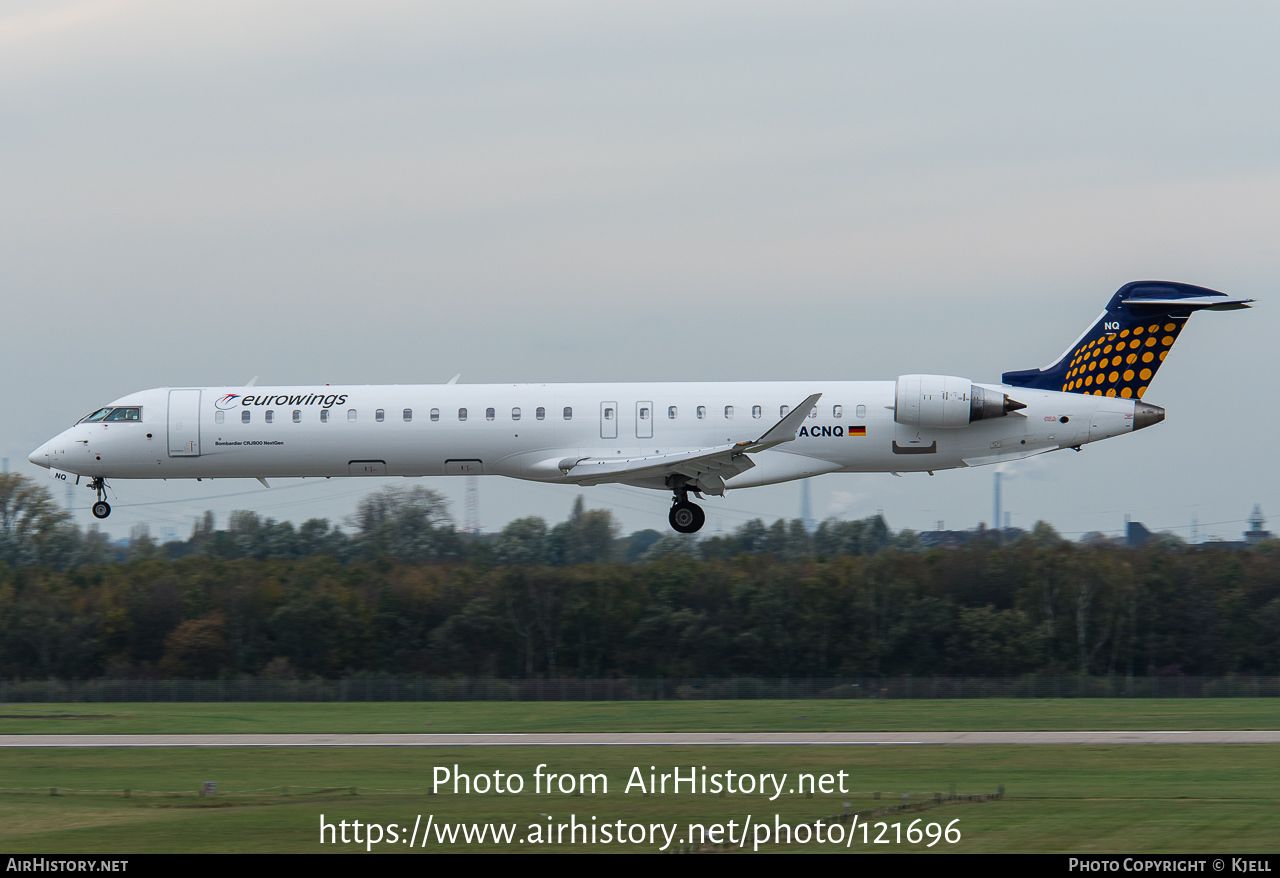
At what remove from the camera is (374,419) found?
39.9 meters

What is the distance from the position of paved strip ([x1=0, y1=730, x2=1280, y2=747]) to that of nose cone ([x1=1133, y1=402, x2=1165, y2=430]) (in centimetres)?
909

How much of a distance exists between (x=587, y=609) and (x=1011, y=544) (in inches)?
1084

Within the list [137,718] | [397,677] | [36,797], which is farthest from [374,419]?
[397,677]

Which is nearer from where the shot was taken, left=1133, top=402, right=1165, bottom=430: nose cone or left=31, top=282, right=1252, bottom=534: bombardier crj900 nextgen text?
left=31, top=282, right=1252, bottom=534: bombardier crj900 nextgen text

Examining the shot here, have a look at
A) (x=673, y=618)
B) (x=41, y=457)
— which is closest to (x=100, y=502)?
(x=41, y=457)

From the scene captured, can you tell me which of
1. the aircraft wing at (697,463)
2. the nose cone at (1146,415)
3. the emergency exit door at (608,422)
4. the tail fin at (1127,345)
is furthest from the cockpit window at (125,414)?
the nose cone at (1146,415)

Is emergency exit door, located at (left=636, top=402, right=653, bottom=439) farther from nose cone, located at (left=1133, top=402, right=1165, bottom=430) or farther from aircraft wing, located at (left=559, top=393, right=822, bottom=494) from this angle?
nose cone, located at (left=1133, top=402, right=1165, bottom=430)

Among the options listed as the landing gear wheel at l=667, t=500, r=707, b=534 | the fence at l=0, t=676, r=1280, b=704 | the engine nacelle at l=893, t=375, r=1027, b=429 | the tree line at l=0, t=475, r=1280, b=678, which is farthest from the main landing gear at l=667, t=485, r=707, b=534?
the tree line at l=0, t=475, r=1280, b=678

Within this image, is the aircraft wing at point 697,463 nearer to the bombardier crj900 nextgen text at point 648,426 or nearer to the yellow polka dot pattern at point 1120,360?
the bombardier crj900 nextgen text at point 648,426

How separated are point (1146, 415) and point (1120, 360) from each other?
1799 millimetres

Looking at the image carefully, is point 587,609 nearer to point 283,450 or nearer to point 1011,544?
point 1011,544

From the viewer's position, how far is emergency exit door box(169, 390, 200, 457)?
40.7 metres

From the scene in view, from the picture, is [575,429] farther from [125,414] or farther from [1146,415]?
[1146,415]

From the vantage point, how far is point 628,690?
6612cm
